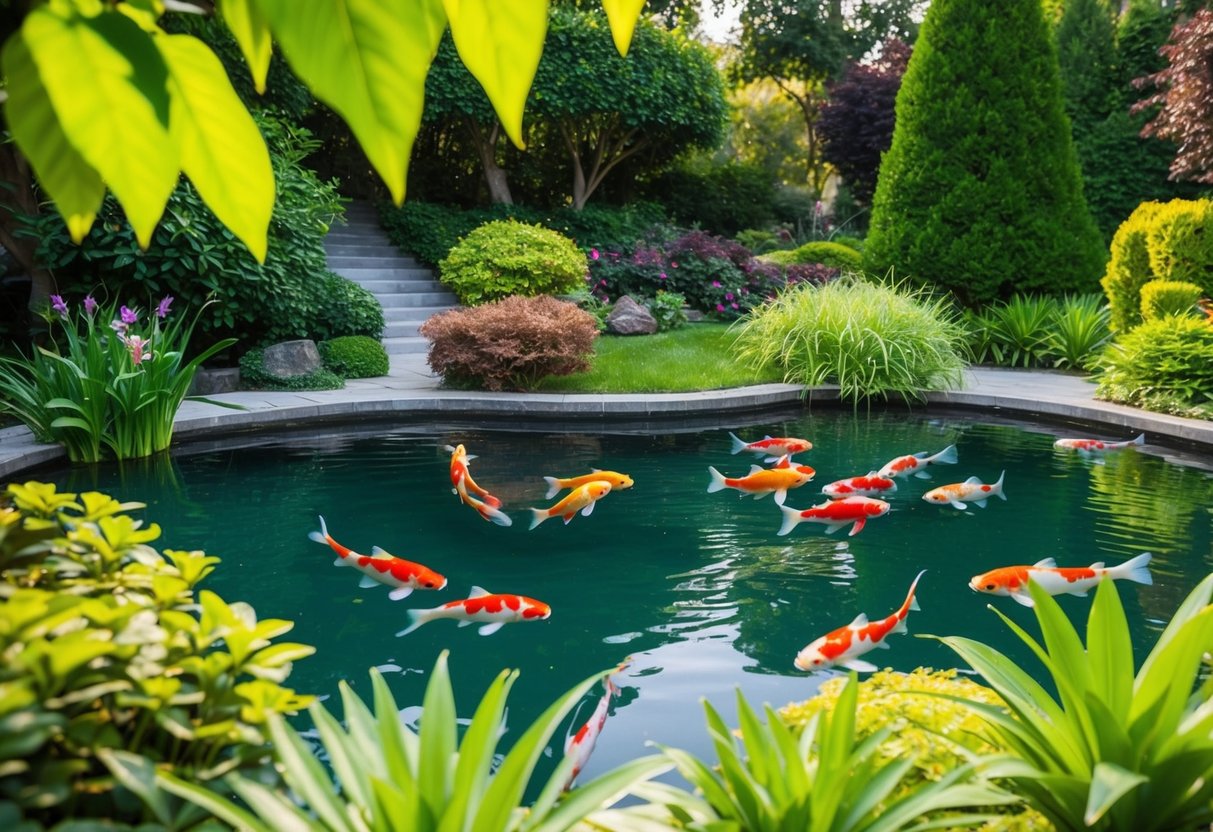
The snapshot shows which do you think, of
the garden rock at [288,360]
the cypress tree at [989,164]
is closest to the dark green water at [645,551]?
the garden rock at [288,360]

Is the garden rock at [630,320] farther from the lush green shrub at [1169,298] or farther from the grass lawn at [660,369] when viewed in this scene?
the lush green shrub at [1169,298]

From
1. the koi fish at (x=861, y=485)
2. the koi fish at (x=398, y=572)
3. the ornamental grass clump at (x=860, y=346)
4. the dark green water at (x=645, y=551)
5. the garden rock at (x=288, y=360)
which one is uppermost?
the ornamental grass clump at (x=860, y=346)

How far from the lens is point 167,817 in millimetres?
1119

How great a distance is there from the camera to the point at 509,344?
31.6ft

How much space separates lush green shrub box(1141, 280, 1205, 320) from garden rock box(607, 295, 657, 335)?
6.09 metres

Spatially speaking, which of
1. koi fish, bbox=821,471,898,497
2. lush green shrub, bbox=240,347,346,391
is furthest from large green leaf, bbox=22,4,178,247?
lush green shrub, bbox=240,347,346,391

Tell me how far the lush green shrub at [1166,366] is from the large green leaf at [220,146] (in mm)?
10248

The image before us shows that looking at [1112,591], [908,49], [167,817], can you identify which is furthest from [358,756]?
[908,49]

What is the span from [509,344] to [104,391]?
3769 mm

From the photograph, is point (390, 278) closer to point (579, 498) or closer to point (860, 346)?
point (860, 346)

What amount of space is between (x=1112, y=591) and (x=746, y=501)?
4907mm

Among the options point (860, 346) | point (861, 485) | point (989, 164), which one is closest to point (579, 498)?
point (861, 485)

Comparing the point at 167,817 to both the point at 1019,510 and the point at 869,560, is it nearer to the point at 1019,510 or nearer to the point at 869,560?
the point at 869,560

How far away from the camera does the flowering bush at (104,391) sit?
23.3 ft
